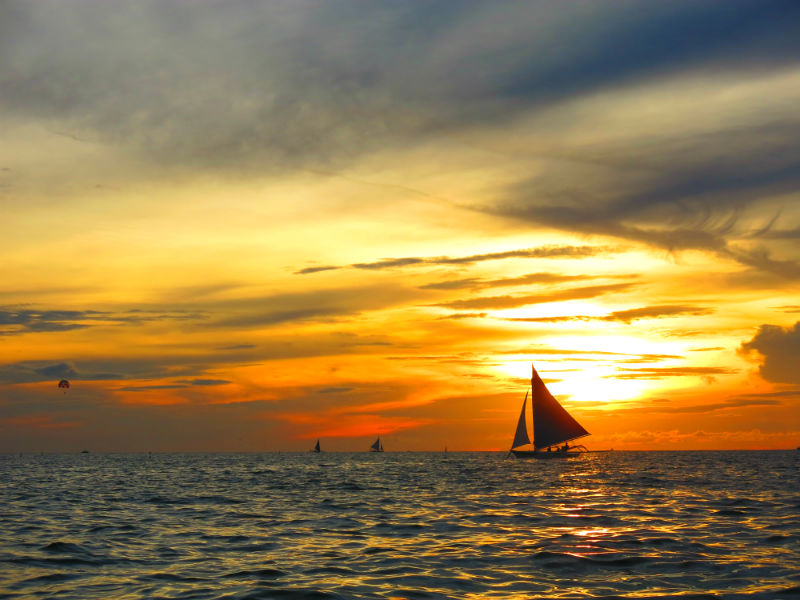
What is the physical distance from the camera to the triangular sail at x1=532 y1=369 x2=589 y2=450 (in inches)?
5276

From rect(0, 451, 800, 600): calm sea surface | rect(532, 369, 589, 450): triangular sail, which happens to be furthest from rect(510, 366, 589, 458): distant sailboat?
rect(0, 451, 800, 600): calm sea surface

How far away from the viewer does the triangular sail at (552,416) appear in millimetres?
134000

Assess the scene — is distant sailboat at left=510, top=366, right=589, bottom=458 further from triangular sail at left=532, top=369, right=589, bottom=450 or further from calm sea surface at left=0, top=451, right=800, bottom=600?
calm sea surface at left=0, top=451, right=800, bottom=600

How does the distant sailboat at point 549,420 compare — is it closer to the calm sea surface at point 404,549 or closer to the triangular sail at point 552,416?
the triangular sail at point 552,416

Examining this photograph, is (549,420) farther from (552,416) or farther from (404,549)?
(404,549)

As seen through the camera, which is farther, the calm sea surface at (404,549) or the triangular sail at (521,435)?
the triangular sail at (521,435)

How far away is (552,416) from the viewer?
134625mm

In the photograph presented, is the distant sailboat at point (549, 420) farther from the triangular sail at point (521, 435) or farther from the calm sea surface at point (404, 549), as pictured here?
the calm sea surface at point (404, 549)

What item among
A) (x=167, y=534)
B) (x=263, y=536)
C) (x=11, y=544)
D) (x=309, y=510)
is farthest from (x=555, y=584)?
(x=309, y=510)

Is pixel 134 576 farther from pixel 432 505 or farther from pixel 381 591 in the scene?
pixel 432 505

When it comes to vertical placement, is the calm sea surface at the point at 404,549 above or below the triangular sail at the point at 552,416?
above

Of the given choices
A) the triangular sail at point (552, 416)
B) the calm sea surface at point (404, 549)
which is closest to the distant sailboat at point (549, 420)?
the triangular sail at point (552, 416)

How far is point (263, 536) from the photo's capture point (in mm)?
29750

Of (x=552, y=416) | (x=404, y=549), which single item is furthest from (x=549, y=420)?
(x=404, y=549)
